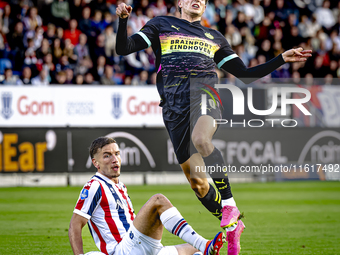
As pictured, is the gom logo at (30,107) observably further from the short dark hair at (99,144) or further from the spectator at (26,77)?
the short dark hair at (99,144)

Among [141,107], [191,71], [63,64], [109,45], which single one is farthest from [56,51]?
[191,71]

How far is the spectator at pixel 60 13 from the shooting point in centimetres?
1627

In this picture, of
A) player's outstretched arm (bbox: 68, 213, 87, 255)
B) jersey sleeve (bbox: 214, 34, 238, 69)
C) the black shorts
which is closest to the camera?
player's outstretched arm (bbox: 68, 213, 87, 255)

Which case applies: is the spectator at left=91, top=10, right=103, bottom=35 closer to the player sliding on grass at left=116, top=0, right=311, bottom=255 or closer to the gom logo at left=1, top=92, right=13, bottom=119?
the gom logo at left=1, top=92, right=13, bottom=119

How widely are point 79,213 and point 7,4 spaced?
43.5ft

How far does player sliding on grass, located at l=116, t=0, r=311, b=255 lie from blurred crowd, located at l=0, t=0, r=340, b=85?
904cm

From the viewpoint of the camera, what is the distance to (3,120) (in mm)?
13344

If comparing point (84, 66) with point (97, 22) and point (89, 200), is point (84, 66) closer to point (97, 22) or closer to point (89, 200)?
point (97, 22)

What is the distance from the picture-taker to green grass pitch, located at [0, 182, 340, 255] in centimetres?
598

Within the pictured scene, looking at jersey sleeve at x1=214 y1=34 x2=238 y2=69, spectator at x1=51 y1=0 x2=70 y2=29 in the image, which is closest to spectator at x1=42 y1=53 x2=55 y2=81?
spectator at x1=51 y1=0 x2=70 y2=29

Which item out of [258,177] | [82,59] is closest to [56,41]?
[82,59]

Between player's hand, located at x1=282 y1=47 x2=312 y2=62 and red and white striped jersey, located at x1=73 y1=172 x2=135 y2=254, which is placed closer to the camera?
red and white striped jersey, located at x1=73 y1=172 x2=135 y2=254

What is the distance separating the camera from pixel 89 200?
4184 mm

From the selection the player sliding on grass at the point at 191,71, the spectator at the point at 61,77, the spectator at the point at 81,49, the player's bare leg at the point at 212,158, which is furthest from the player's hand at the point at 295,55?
the spectator at the point at 81,49
